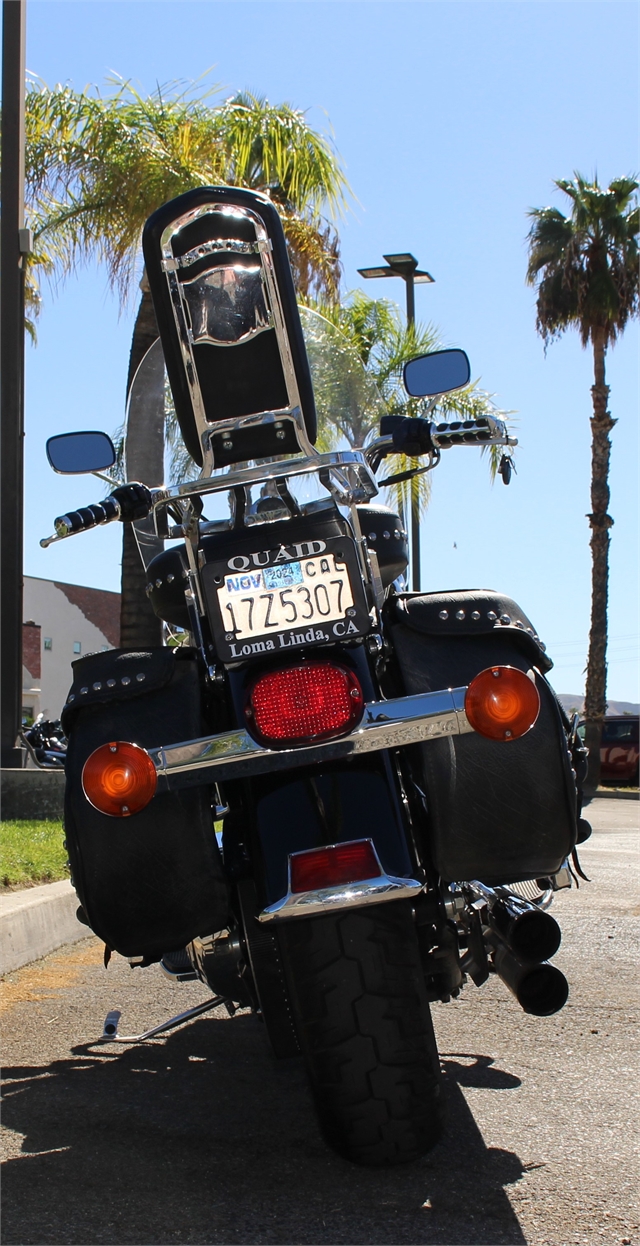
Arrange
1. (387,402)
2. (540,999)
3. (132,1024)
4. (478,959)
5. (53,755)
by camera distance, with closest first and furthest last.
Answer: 1. (540,999)
2. (478,959)
3. (132,1024)
4. (53,755)
5. (387,402)

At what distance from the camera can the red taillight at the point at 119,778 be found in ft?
8.30

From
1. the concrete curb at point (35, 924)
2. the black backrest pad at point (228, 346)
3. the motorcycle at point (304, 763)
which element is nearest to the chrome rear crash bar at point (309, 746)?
the motorcycle at point (304, 763)

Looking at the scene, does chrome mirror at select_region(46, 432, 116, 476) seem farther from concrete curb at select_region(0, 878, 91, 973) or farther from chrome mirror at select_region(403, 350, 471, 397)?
concrete curb at select_region(0, 878, 91, 973)

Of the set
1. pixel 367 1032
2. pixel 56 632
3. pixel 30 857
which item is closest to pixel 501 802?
pixel 367 1032

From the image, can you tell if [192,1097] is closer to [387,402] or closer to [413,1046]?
[413,1046]

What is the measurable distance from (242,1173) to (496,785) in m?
1.03

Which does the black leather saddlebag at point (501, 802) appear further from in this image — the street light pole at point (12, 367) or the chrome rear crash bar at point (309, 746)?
the street light pole at point (12, 367)

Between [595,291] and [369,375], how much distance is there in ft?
18.6

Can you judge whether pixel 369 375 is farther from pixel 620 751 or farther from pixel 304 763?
pixel 304 763

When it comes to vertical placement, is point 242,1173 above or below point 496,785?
below

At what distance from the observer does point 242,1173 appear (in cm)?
268

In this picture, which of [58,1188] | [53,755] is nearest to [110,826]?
[58,1188]

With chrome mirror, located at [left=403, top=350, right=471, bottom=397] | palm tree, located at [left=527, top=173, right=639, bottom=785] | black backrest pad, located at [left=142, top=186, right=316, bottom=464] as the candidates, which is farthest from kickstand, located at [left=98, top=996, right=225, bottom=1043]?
palm tree, located at [left=527, top=173, right=639, bottom=785]

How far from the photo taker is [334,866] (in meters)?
2.56
